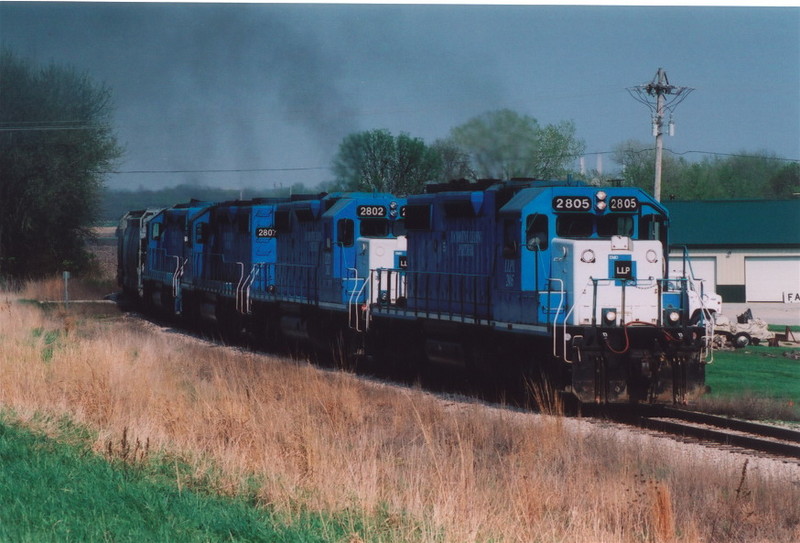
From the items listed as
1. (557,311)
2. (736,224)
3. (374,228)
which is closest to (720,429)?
(557,311)

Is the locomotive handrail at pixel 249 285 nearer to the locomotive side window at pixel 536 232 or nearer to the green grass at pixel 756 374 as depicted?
the green grass at pixel 756 374

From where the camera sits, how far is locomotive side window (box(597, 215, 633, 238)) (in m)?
14.3

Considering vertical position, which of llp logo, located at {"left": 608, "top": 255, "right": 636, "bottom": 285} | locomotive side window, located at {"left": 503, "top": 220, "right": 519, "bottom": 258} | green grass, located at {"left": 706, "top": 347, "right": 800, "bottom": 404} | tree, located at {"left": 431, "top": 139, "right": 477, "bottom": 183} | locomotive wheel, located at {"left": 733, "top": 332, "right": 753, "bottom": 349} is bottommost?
green grass, located at {"left": 706, "top": 347, "right": 800, "bottom": 404}

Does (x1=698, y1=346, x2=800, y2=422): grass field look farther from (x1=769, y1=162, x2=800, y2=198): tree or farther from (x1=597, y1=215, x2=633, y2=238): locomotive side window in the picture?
(x1=769, y1=162, x2=800, y2=198): tree

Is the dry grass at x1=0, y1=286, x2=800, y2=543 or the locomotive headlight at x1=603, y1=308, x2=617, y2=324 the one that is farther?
the locomotive headlight at x1=603, y1=308, x2=617, y2=324

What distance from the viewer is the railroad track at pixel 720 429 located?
11.0 m

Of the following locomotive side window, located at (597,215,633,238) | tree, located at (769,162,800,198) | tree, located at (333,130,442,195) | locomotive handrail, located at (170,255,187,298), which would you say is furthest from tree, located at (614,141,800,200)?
locomotive side window, located at (597,215,633,238)

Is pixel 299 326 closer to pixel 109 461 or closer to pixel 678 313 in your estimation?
pixel 678 313

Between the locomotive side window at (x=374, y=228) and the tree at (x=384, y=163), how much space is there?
25.8 ft

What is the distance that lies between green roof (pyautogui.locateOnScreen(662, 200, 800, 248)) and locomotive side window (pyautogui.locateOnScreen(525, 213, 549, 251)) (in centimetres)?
2370

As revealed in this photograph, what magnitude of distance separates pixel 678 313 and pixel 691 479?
4.60 m

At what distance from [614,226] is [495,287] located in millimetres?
1915

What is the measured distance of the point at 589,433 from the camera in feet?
38.1

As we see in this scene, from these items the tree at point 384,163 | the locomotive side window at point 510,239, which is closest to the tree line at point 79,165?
the tree at point 384,163
